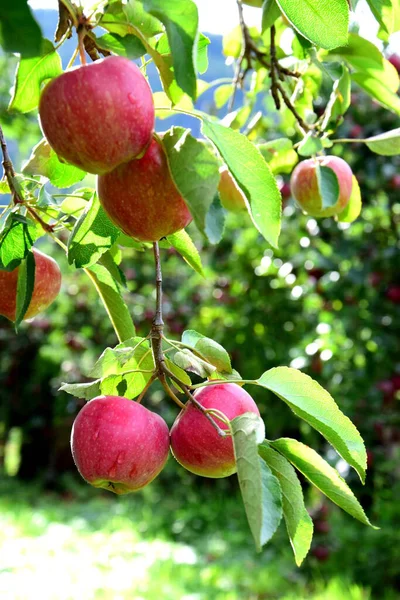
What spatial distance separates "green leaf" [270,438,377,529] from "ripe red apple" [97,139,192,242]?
0.19 metres

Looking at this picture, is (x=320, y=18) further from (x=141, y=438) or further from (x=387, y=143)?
(x=387, y=143)

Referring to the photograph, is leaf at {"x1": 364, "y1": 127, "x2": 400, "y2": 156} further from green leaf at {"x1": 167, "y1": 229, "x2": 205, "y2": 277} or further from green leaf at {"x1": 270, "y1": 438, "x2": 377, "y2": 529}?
green leaf at {"x1": 270, "y1": 438, "x2": 377, "y2": 529}

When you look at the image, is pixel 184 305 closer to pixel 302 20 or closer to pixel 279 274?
pixel 279 274

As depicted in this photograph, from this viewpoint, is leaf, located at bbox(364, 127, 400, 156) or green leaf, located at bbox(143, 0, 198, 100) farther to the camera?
leaf, located at bbox(364, 127, 400, 156)

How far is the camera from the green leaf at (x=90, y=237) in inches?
25.5

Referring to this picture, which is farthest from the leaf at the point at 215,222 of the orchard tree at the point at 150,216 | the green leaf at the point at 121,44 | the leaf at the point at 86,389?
the leaf at the point at 86,389

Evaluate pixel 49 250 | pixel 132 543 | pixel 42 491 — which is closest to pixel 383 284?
pixel 132 543

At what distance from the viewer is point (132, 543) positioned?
384 centimetres

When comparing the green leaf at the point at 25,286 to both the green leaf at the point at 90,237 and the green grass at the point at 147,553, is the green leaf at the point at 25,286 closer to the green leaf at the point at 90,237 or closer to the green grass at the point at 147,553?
the green leaf at the point at 90,237

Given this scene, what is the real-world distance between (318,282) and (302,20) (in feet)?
7.49

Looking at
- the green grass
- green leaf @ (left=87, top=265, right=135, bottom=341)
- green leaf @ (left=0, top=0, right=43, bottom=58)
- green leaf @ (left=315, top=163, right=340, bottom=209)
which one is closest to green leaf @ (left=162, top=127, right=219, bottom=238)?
green leaf @ (left=0, top=0, right=43, bottom=58)

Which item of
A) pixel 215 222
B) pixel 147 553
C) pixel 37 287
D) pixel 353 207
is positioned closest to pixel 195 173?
pixel 215 222

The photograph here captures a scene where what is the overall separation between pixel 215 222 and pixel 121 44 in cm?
13

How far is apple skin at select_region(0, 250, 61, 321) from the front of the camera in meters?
0.82
